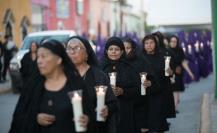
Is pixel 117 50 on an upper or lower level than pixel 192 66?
upper

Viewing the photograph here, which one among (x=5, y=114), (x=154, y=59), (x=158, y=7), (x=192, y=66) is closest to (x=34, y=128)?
(x=154, y=59)

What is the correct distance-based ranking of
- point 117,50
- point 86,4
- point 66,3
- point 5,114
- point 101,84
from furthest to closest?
point 86,4 < point 66,3 < point 5,114 < point 117,50 < point 101,84

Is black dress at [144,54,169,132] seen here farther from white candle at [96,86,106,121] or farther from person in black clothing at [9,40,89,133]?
person in black clothing at [9,40,89,133]

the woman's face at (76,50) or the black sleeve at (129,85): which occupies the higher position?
the woman's face at (76,50)

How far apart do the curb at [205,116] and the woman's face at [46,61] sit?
617cm

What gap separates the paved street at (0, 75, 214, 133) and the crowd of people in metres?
2.47

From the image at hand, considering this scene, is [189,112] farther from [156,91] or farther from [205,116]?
[156,91]

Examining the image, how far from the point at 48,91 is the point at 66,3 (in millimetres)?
48490

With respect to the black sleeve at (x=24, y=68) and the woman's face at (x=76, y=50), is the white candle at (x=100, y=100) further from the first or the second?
the black sleeve at (x=24, y=68)

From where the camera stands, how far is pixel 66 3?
2136 inches

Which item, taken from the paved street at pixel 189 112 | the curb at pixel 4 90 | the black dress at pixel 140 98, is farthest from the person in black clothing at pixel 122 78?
the curb at pixel 4 90

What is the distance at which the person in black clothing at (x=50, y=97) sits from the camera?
596cm

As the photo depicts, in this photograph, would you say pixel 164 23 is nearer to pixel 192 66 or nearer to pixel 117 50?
pixel 192 66

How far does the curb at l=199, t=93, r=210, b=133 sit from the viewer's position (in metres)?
12.2
